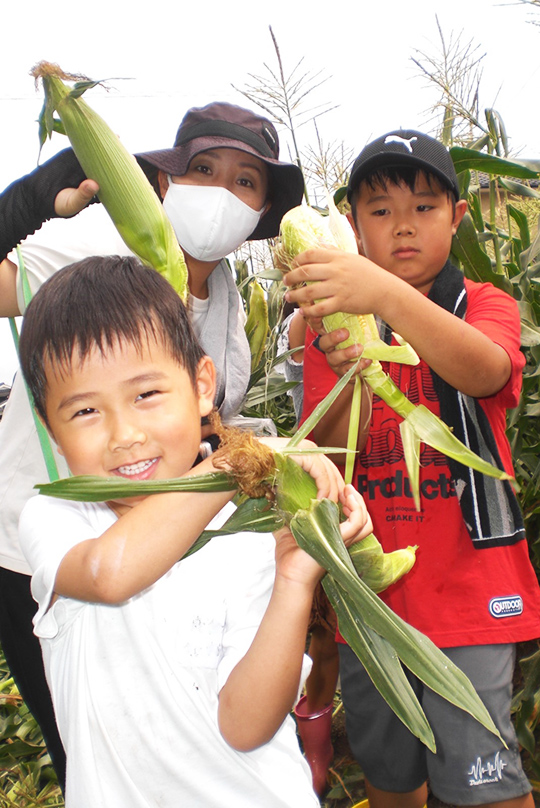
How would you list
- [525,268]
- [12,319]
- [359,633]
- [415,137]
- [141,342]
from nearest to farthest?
[359,633], [141,342], [12,319], [415,137], [525,268]

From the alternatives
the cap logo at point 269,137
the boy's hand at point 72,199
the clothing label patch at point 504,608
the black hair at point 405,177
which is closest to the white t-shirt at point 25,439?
the boy's hand at point 72,199

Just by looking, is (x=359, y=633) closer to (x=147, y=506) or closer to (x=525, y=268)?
(x=147, y=506)

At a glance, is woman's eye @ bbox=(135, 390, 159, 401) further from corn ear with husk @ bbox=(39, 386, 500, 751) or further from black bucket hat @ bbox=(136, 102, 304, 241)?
black bucket hat @ bbox=(136, 102, 304, 241)

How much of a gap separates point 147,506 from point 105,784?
1.22ft

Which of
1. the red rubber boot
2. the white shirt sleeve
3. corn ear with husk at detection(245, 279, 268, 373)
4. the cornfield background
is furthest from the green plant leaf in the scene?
the red rubber boot

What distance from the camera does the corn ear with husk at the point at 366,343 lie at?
31.1 inches

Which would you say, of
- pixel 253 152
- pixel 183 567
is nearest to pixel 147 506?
pixel 183 567

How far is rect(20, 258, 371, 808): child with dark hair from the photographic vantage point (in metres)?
0.70

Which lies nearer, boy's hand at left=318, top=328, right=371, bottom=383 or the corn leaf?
the corn leaf

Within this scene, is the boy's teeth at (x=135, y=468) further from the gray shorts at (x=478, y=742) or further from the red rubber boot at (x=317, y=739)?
the red rubber boot at (x=317, y=739)

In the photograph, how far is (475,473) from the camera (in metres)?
1.17

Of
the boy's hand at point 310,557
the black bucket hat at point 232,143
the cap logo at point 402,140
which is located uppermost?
the black bucket hat at point 232,143

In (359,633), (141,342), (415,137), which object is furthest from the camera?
(415,137)

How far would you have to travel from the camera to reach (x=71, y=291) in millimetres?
780
